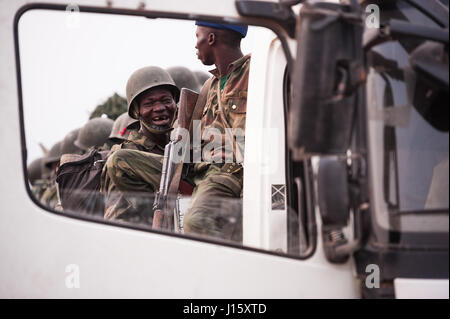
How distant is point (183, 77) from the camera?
9.34 ft

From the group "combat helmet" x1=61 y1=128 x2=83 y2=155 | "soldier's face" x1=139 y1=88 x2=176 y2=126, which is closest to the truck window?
"combat helmet" x1=61 y1=128 x2=83 y2=155

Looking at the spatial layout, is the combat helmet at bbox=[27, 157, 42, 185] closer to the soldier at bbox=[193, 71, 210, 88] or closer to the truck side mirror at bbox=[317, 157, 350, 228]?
the truck side mirror at bbox=[317, 157, 350, 228]

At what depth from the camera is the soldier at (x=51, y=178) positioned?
175cm

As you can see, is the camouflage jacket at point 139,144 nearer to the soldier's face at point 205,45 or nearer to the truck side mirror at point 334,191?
the soldier's face at point 205,45

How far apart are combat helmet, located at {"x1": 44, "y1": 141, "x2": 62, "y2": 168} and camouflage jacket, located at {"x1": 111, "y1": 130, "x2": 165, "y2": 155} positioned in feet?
4.40

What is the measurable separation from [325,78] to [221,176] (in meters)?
0.97

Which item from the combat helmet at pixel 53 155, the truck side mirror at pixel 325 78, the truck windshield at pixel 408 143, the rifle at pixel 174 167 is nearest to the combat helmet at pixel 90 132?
the combat helmet at pixel 53 155

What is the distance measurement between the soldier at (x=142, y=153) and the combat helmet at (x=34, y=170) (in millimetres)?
264

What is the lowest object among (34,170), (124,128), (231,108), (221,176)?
(34,170)

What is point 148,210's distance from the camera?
5.87 feet

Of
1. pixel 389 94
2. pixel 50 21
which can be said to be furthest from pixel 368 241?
pixel 50 21

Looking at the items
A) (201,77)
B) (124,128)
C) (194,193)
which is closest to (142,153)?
(201,77)

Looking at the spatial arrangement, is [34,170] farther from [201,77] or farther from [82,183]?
[201,77]
